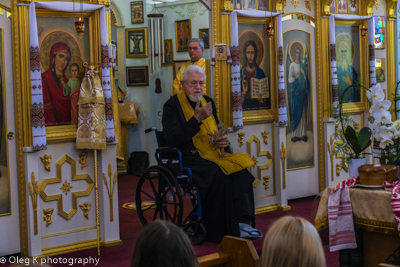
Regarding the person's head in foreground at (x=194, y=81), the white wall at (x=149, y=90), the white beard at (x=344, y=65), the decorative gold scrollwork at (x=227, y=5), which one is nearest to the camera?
the person's head in foreground at (x=194, y=81)

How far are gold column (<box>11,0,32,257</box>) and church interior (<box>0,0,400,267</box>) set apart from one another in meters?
0.01

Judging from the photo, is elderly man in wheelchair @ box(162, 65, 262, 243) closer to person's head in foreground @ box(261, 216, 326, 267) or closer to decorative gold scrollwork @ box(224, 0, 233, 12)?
decorative gold scrollwork @ box(224, 0, 233, 12)

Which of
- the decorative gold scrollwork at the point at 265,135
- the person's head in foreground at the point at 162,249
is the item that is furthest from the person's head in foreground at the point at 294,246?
the decorative gold scrollwork at the point at 265,135

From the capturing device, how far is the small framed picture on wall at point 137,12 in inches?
377

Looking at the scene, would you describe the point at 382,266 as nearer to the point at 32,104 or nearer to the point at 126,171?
the point at 32,104

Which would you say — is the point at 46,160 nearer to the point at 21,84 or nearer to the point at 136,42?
the point at 21,84

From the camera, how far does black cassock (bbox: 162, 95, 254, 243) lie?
16.4 ft

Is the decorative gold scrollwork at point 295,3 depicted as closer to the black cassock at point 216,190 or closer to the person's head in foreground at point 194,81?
the person's head in foreground at point 194,81

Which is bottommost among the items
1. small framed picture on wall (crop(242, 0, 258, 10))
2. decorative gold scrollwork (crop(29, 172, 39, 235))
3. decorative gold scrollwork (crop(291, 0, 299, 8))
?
decorative gold scrollwork (crop(29, 172, 39, 235))

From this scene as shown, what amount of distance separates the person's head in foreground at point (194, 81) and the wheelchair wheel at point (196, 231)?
1225mm

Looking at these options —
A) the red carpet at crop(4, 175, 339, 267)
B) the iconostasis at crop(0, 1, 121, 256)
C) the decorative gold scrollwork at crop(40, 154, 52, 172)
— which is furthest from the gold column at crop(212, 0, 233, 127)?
the decorative gold scrollwork at crop(40, 154, 52, 172)

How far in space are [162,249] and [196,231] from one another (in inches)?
137

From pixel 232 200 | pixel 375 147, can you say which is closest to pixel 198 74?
pixel 232 200

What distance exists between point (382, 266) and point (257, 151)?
4.56 meters
